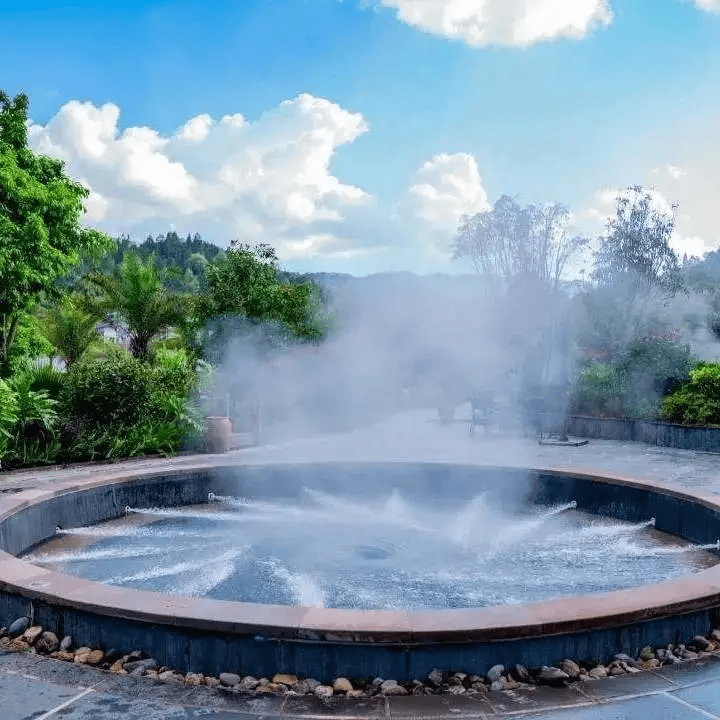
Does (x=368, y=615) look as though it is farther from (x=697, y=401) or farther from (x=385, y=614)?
(x=697, y=401)

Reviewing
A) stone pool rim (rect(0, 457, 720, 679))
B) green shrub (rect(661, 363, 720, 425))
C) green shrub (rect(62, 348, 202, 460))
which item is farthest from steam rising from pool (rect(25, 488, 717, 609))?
green shrub (rect(661, 363, 720, 425))

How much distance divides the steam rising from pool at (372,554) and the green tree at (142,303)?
9.85 metres

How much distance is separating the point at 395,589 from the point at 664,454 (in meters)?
6.87

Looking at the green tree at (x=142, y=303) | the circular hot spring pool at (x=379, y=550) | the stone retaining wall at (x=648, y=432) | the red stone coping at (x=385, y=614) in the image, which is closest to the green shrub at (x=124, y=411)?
the circular hot spring pool at (x=379, y=550)

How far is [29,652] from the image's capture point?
3.44 meters

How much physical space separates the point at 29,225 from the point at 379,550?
8479 millimetres

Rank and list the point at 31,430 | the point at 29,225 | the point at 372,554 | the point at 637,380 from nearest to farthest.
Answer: the point at 372,554 → the point at 31,430 → the point at 29,225 → the point at 637,380

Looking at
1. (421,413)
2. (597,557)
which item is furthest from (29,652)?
(421,413)

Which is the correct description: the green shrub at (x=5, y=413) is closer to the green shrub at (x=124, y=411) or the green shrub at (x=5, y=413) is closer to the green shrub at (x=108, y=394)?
the green shrub at (x=124, y=411)

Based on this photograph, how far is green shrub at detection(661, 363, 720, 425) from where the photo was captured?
11.1m

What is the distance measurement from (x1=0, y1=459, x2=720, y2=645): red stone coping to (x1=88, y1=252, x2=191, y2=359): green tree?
1337 centimetres

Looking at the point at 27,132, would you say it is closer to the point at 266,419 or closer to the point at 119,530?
the point at 266,419

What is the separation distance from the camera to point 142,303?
16.8 m

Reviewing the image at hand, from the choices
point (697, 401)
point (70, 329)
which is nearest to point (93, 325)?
point (70, 329)
